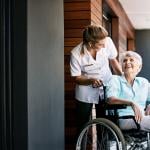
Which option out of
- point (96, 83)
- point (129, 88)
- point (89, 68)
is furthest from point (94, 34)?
point (129, 88)

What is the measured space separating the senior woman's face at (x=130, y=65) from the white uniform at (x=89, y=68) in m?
0.17

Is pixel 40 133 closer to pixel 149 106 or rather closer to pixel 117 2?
pixel 149 106

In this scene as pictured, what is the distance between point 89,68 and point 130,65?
0.35m

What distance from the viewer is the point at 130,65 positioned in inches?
154

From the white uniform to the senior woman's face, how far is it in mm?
168

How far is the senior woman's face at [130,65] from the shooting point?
391 centimetres

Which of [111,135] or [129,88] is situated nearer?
[111,135]

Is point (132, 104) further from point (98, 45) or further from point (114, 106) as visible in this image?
point (98, 45)

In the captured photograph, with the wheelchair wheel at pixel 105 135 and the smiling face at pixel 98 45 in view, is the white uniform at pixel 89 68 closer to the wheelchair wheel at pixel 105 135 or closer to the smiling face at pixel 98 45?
the smiling face at pixel 98 45

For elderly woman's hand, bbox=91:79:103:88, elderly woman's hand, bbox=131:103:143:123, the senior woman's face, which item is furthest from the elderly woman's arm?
the senior woman's face

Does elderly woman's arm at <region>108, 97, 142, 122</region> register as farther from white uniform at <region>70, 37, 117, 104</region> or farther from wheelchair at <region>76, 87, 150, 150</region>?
white uniform at <region>70, 37, 117, 104</region>
